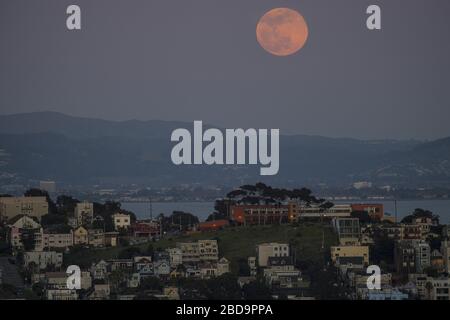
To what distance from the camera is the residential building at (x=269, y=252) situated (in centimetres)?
2712

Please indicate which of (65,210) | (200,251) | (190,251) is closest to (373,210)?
(190,251)

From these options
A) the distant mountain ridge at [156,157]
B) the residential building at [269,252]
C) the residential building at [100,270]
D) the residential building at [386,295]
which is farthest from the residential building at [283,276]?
the distant mountain ridge at [156,157]

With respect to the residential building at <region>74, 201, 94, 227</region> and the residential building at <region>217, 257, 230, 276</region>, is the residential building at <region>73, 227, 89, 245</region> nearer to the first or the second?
the residential building at <region>74, 201, 94, 227</region>

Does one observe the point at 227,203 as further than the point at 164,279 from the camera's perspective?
Yes

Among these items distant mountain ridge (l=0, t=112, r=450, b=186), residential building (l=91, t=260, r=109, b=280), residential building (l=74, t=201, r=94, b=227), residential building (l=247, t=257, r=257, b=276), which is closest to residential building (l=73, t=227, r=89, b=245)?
residential building (l=74, t=201, r=94, b=227)

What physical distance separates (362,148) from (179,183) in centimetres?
433

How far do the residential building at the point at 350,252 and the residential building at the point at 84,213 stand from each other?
5.94m

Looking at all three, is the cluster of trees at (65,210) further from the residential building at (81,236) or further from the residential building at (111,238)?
the residential building at (81,236)

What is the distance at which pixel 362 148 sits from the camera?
124ft

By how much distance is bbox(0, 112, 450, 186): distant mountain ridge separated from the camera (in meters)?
36.9

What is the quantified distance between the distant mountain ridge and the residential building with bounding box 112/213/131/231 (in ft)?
13.7
